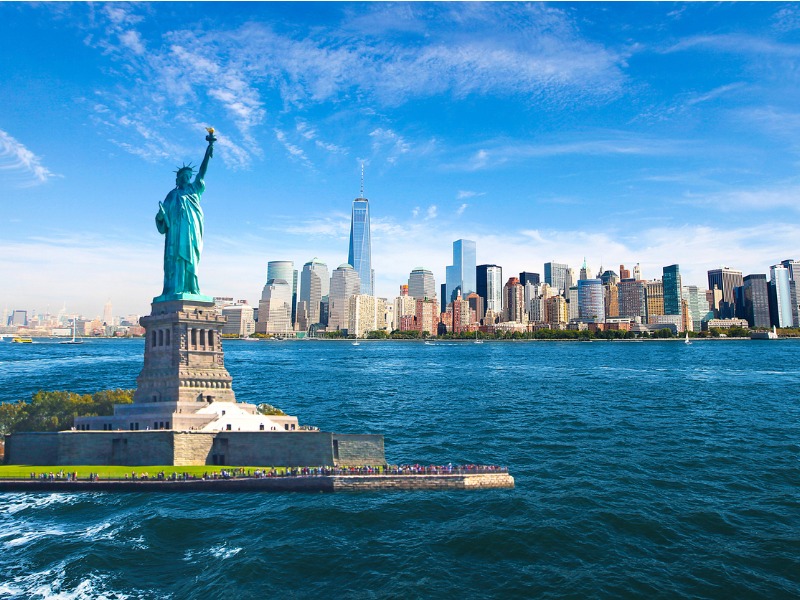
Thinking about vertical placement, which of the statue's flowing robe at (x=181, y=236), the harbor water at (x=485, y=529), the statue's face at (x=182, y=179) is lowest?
the harbor water at (x=485, y=529)

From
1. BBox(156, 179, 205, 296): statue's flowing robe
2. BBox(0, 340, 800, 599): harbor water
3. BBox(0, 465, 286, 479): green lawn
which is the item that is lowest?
BBox(0, 340, 800, 599): harbor water

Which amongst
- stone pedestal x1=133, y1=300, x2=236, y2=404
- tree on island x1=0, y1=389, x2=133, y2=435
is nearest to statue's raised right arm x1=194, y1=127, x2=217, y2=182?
stone pedestal x1=133, y1=300, x2=236, y2=404

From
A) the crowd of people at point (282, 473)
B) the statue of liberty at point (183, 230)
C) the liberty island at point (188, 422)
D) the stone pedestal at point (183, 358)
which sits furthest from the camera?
the statue of liberty at point (183, 230)

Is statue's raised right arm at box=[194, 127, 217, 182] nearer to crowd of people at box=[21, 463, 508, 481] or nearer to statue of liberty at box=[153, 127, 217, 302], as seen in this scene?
statue of liberty at box=[153, 127, 217, 302]

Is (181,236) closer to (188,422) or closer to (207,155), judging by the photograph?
(207,155)

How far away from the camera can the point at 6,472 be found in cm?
4941

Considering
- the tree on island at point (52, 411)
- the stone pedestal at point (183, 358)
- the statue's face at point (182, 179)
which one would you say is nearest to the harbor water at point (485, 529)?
the stone pedestal at point (183, 358)

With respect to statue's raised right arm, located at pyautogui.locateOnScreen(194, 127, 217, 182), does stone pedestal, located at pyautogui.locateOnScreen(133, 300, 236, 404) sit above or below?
below

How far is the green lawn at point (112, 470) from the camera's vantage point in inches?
1907

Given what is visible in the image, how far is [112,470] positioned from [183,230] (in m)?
26.1

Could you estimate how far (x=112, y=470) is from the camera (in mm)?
49625

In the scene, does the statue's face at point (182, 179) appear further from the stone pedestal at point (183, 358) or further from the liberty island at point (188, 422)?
the stone pedestal at point (183, 358)

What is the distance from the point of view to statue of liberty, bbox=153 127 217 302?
62.7 m

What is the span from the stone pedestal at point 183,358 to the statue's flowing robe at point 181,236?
2678mm
